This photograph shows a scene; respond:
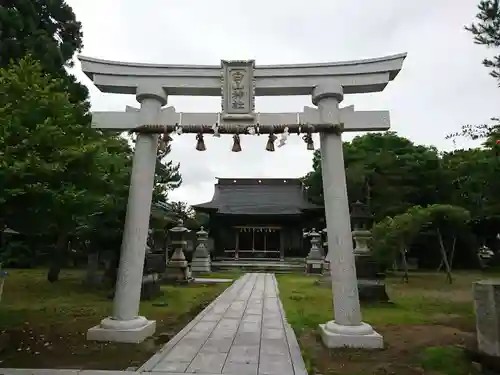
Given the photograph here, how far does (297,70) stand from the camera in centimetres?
713

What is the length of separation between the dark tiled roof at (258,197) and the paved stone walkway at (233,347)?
2229 centimetres

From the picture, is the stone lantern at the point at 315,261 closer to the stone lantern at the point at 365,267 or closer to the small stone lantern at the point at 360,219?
the small stone lantern at the point at 360,219

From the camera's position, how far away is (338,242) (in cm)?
660

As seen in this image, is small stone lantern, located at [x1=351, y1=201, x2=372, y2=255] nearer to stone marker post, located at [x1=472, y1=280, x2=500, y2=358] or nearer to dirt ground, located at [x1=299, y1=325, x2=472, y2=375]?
dirt ground, located at [x1=299, y1=325, x2=472, y2=375]

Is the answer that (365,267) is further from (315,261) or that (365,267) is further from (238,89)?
(315,261)

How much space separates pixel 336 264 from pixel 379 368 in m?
1.74

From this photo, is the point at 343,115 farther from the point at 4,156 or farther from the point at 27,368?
the point at 27,368

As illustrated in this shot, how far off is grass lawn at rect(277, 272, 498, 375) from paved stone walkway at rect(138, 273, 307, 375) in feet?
0.98

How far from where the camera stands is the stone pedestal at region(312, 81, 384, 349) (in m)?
6.31

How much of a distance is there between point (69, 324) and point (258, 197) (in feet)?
97.1

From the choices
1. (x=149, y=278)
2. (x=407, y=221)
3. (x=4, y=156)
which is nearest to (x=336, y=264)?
(x=4, y=156)

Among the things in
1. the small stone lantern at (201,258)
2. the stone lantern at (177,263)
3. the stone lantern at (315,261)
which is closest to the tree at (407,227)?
the stone lantern at (315,261)

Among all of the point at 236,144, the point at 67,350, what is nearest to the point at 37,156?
the point at 67,350

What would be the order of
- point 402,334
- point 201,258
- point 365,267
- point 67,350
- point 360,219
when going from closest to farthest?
1. point 67,350
2. point 402,334
3. point 365,267
4. point 360,219
5. point 201,258
